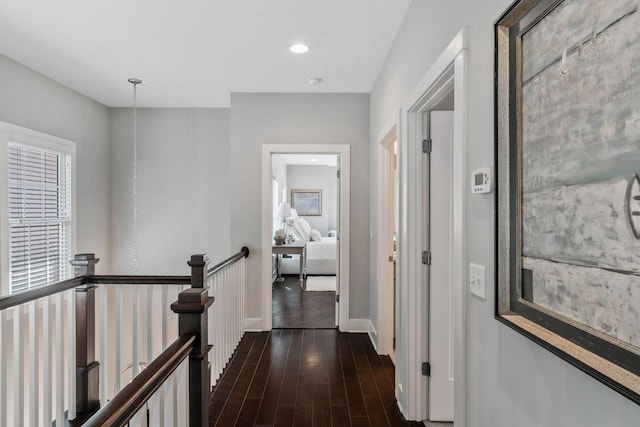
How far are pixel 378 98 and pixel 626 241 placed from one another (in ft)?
10.1

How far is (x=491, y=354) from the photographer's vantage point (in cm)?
122

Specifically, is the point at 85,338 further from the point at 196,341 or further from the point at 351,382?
the point at 351,382

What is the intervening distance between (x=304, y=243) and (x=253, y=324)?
2731mm

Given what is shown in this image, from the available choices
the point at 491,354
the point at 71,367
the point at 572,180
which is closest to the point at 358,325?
the point at 71,367

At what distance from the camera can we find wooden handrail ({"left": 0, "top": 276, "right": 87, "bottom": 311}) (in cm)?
195

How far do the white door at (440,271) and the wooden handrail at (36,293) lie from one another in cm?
238

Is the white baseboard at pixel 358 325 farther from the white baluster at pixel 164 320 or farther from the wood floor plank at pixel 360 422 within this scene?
the white baluster at pixel 164 320

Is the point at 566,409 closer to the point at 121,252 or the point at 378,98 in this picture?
the point at 378,98

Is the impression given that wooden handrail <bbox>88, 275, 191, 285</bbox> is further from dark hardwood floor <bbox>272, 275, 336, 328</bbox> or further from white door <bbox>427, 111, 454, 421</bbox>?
dark hardwood floor <bbox>272, 275, 336, 328</bbox>

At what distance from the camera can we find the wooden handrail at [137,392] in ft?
2.89

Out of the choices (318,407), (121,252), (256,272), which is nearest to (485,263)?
(318,407)

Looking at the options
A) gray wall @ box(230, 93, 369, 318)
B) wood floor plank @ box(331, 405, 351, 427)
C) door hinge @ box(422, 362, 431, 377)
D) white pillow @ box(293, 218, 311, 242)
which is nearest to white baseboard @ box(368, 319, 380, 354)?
gray wall @ box(230, 93, 369, 318)

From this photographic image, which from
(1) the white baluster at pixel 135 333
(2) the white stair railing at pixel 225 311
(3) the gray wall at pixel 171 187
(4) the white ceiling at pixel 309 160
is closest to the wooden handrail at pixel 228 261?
(2) the white stair railing at pixel 225 311

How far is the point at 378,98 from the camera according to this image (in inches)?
138
